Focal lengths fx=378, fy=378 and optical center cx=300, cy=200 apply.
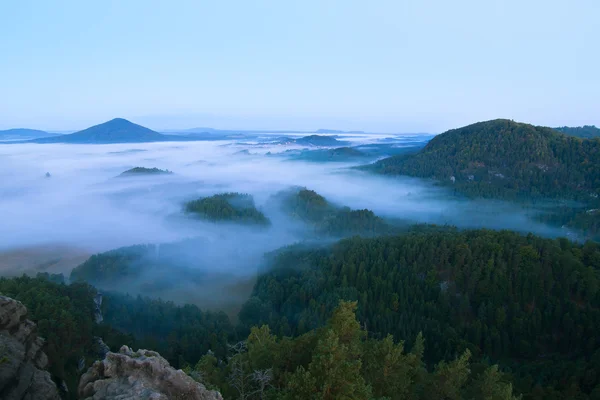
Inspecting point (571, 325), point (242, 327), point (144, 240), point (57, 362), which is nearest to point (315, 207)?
point (144, 240)

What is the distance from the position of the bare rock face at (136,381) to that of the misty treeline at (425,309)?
1136cm

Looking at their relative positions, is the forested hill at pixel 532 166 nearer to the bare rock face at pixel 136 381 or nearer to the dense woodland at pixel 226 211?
the dense woodland at pixel 226 211

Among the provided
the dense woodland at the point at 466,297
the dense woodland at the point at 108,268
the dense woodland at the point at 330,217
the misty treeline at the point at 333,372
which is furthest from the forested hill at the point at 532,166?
the misty treeline at the point at 333,372

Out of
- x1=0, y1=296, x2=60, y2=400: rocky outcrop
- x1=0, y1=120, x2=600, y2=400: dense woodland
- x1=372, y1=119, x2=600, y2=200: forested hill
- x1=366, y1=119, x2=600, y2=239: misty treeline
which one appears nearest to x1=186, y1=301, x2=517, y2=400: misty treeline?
x1=0, y1=120, x2=600, y2=400: dense woodland

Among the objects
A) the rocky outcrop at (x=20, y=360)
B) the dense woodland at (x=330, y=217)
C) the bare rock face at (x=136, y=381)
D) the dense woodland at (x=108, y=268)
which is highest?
the bare rock face at (x=136, y=381)

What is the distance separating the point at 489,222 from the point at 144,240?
5320 inches

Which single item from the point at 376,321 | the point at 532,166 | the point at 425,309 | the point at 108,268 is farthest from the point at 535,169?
the point at 108,268

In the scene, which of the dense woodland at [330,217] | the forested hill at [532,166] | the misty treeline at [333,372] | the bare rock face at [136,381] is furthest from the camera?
the forested hill at [532,166]

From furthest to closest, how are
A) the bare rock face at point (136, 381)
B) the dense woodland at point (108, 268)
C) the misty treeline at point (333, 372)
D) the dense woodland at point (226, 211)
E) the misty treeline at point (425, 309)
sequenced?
the dense woodland at point (226, 211) < the dense woodland at point (108, 268) < the misty treeline at point (425, 309) < the misty treeline at point (333, 372) < the bare rock face at point (136, 381)

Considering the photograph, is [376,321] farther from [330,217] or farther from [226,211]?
[226,211]

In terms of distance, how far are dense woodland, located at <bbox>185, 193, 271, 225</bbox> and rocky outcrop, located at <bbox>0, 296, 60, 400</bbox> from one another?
11568 centimetres

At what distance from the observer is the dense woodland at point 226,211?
148 metres

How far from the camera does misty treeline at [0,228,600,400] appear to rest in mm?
45562

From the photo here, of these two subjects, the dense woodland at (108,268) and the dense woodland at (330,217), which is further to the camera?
the dense woodland at (330,217)
